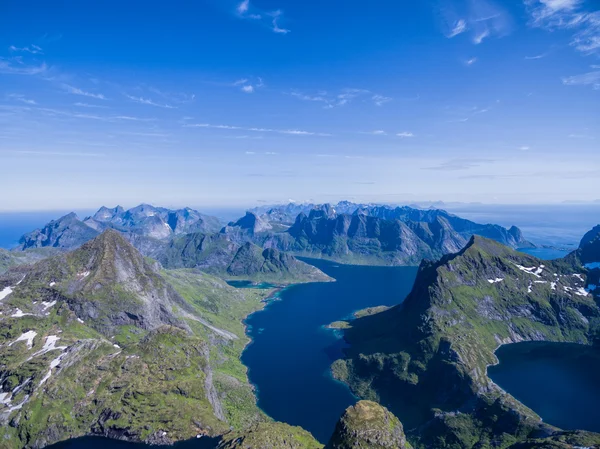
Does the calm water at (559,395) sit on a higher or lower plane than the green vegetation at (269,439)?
lower

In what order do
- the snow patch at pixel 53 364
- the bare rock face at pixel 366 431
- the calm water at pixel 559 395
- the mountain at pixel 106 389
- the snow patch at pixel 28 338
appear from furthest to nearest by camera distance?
1. the snow patch at pixel 28 338
2. the calm water at pixel 559 395
3. the snow patch at pixel 53 364
4. the mountain at pixel 106 389
5. the bare rock face at pixel 366 431

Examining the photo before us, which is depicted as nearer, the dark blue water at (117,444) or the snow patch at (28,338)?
the dark blue water at (117,444)

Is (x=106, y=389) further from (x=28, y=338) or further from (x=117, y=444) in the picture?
(x=28, y=338)

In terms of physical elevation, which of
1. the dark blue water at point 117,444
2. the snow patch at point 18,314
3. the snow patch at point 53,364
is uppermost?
→ the snow patch at point 18,314

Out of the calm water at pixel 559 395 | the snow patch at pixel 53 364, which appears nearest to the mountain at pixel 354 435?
the snow patch at pixel 53 364

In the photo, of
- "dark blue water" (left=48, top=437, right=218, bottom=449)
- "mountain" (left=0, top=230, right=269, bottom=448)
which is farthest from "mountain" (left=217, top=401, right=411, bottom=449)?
"mountain" (left=0, top=230, right=269, bottom=448)

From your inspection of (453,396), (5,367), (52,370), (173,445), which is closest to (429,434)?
(453,396)

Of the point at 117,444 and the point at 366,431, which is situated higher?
the point at 366,431

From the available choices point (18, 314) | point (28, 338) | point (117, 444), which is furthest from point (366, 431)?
point (18, 314)

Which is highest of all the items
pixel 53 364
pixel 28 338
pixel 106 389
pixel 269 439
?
pixel 28 338

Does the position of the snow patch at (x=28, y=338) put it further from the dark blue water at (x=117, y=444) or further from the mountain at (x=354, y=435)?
the mountain at (x=354, y=435)
